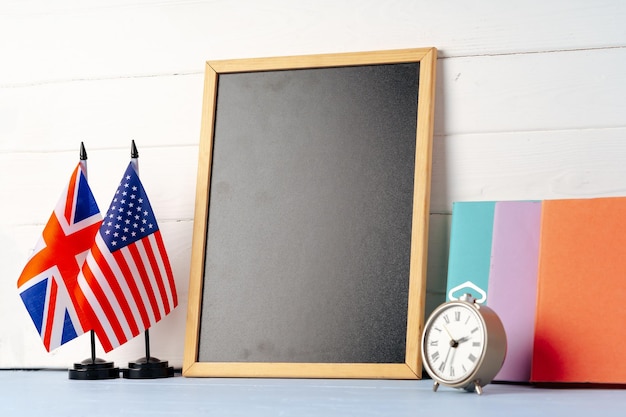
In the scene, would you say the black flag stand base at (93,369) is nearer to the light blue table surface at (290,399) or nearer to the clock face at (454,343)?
the light blue table surface at (290,399)

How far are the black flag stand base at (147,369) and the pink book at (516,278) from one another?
0.69 metres

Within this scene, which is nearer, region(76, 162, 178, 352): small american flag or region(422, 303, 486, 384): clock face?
region(422, 303, 486, 384): clock face

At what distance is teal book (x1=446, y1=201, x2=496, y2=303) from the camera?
65.4 inches

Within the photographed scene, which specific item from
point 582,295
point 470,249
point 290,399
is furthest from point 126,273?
point 582,295

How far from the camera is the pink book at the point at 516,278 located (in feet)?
5.20

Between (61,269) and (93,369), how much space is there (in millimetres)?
222

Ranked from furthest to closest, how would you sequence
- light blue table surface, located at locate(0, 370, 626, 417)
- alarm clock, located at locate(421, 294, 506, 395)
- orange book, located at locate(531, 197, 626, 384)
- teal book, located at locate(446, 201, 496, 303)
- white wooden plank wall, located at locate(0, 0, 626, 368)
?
white wooden plank wall, located at locate(0, 0, 626, 368) → teal book, located at locate(446, 201, 496, 303) → orange book, located at locate(531, 197, 626, 384) → alarm clock, located at locate(421, 294, 506, 395) → light blue table surface, located at locate(0, 370, 626, 417)

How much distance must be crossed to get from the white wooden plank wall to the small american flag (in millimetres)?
127

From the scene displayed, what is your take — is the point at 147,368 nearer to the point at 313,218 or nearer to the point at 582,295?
the point at 313,218

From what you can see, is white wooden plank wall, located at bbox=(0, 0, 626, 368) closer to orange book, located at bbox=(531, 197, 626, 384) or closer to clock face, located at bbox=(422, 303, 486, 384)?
orange book, located at bbox=(531, 197, 626, 384)

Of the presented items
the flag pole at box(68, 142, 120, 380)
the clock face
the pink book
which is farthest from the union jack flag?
the pink book

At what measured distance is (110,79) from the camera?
2.04m

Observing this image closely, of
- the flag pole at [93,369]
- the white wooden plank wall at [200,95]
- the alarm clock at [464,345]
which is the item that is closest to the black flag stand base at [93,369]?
the flag pole at [93,369]

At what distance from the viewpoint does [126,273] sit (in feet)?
5.76
